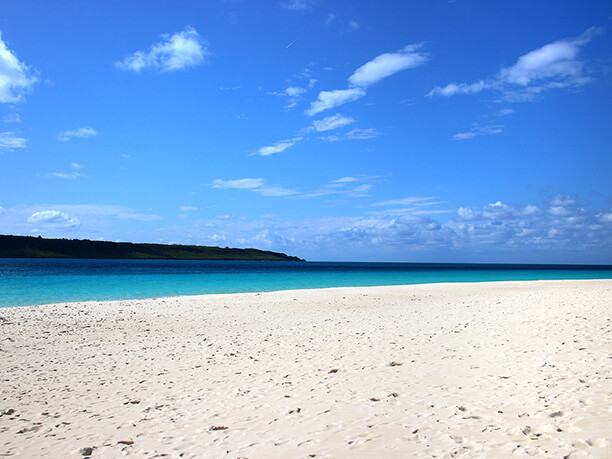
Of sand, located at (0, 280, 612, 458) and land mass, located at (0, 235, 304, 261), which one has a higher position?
land mass, located at (0, 235, 304, 261)

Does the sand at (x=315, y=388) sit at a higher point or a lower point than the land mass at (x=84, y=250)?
lower

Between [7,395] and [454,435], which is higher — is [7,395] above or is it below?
below

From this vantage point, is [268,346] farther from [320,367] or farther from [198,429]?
[198,429]

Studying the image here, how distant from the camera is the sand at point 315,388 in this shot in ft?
17.1

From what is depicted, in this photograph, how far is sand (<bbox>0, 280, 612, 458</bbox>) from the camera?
17.1 ft

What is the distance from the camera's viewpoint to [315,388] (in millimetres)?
7578

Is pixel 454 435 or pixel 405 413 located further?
pixel 405 413

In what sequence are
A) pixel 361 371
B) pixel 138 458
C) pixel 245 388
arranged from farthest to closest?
pixel 361 371 < pixel 245 388 < pixel 138 458

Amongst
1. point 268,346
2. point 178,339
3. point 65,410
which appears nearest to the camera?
point 65,410

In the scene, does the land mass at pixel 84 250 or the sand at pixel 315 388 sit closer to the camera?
the sand at pixel 315 388

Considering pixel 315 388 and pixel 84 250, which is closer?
pixel 315 388

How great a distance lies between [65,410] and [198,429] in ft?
9.86

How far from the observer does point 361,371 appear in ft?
28.3

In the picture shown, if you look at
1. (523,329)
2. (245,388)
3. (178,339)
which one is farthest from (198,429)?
(523,329)
